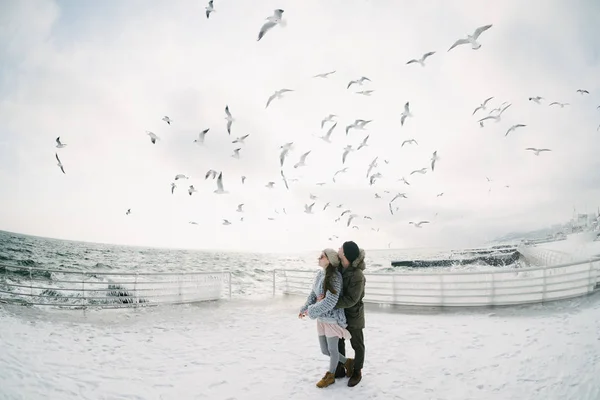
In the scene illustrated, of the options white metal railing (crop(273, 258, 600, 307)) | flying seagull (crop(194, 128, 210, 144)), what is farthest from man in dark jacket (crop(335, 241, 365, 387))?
flying seagull (crop(194, 128, 210, 144))

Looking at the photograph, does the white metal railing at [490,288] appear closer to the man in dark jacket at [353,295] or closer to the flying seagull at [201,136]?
the man in dark jacket at [353,295]

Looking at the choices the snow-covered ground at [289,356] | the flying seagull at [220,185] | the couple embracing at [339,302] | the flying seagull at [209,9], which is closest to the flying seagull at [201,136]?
the flying seagull at [220,185]

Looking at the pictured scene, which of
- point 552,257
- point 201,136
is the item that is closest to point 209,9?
point 201,136

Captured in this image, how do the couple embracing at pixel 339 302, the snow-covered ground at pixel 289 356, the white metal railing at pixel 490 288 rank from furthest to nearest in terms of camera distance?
the white metal railing at pixel 490 288
the snow-covered ground at pixel 289 356
the couple embracing at pixel 339 302

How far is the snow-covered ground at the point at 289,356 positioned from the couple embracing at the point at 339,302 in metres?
0.43

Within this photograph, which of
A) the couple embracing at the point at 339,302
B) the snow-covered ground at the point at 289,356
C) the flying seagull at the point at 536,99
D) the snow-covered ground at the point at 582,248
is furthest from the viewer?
the snow-covered ground at the point at 582,248

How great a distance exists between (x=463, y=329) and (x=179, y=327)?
19.3 feet

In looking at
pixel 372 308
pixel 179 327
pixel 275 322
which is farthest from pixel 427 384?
pixel 179 327

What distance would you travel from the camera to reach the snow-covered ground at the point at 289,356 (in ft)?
11.6

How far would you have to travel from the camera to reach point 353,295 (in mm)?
3432

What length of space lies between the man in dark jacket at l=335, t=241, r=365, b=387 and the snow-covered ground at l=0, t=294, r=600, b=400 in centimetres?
35

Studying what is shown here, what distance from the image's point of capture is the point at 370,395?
3.43 m

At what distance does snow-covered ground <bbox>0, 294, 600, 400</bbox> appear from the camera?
3.54 metres

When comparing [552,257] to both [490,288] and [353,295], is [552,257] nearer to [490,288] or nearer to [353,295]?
[490,288]
